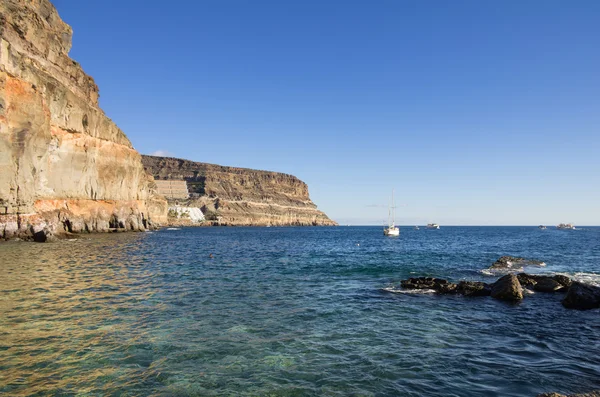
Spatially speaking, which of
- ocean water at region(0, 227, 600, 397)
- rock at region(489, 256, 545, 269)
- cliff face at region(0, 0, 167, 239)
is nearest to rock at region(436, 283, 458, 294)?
ocean water at region(0, 227, 600, 397)

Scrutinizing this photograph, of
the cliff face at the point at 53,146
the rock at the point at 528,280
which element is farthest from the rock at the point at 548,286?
the cliff face at the point at 53,146

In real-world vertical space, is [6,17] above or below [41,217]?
above

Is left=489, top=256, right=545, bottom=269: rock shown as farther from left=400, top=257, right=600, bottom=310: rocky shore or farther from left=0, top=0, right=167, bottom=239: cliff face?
left=0, top=0, right=167, bottom=239: cliff face

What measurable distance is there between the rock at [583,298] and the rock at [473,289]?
12.3 feet

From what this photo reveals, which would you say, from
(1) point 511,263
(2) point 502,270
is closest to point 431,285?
(2) point 502,270

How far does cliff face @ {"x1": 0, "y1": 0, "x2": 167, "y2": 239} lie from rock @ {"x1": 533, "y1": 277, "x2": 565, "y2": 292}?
2049 inches

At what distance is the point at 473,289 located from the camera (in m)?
20.9

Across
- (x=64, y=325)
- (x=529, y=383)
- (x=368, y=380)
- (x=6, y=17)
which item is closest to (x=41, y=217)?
(x=6, y=17)

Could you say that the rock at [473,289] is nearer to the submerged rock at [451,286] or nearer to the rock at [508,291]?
the submerged rock at [451,286]

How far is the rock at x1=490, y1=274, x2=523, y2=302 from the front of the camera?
19.5 metres

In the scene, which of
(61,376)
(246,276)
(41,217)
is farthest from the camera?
(41,217)

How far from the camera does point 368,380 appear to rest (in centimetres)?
912

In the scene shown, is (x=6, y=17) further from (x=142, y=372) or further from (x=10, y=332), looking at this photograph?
(x=142, y=372)

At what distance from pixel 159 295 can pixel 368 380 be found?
12.8 m
